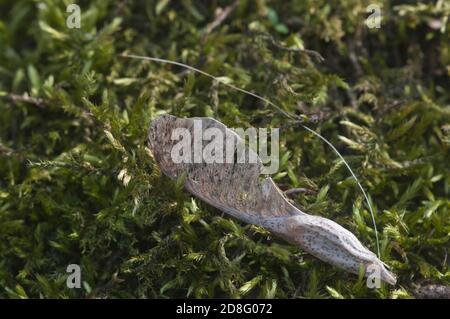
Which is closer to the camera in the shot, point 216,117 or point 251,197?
point 251,197

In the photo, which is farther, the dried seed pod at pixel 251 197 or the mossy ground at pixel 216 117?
the mossy ground at pixel 216 117

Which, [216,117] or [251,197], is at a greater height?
[216,117]

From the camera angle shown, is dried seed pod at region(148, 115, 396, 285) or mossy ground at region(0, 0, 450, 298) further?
mossy ground at region(0, 0, 450, 298)

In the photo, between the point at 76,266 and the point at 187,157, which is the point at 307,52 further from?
the point at 76,266

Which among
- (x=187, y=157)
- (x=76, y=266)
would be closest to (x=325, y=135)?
(x=187, y=157)
